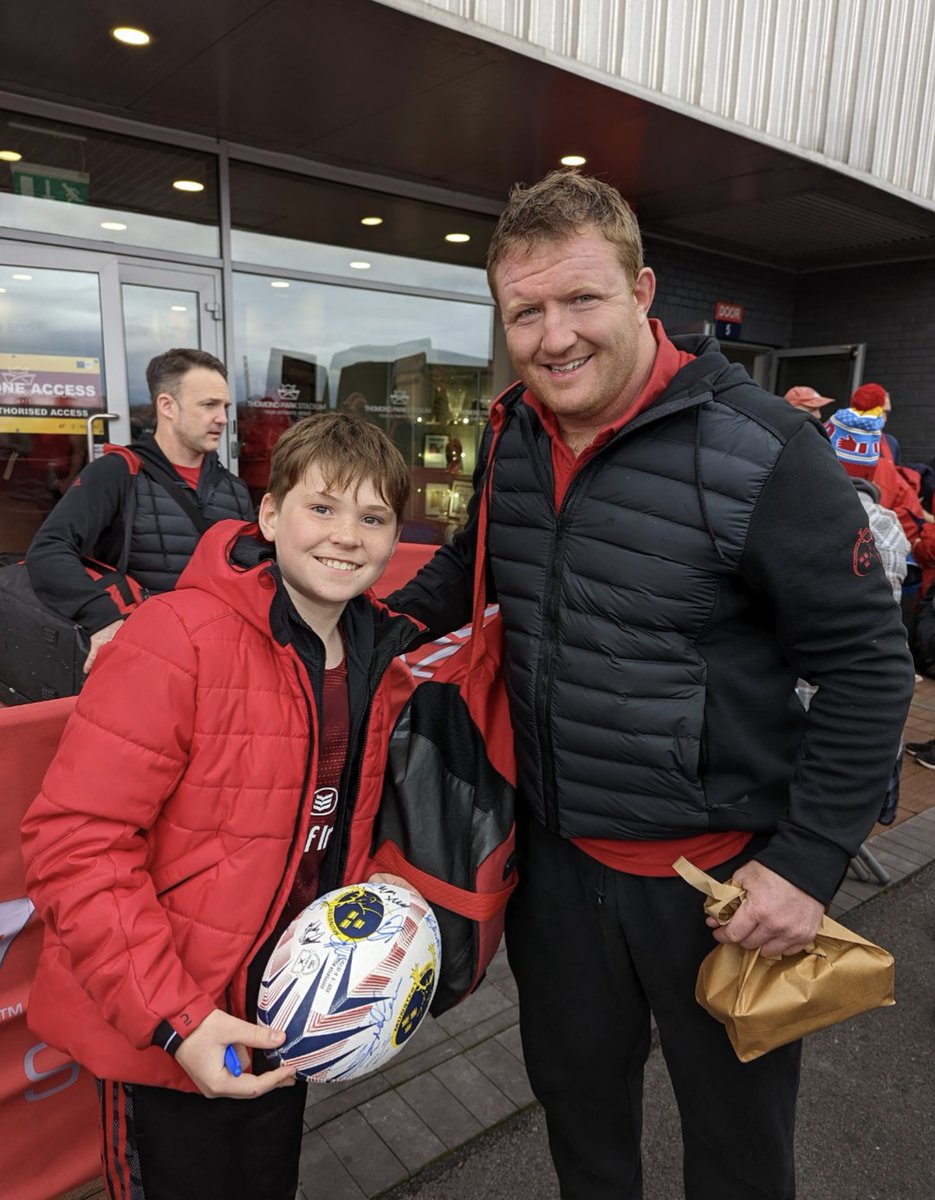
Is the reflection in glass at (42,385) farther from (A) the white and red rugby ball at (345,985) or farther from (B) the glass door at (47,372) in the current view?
(A) the white and red rugby ball at (345,985)

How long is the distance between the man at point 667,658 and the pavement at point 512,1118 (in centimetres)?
72

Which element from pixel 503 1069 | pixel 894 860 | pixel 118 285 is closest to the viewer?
pixel 503 1069

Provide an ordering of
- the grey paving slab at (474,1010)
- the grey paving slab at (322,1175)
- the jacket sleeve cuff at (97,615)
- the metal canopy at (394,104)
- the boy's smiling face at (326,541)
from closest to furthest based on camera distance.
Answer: the boy's smiling face at (326,541) < the grey paving slab at (322,1175) < the grey paving slab at (474,1010) < the jacket sleeve cuff at (97,615) < the metal canopy at (394,104)

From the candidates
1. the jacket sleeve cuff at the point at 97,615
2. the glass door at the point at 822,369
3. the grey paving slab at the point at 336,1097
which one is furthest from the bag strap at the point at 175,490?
the glass door at the point at 822,369

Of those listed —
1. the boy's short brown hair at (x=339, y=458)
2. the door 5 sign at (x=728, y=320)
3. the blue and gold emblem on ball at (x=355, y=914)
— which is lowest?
the blue and gold emblem on ball at (x=355, y=914)

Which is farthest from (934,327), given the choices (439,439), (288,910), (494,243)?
(288,910)

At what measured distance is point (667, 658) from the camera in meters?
1.68

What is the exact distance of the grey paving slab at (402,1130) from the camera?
8.10ft

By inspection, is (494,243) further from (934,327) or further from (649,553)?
(934,327)

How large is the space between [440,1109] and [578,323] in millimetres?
2319

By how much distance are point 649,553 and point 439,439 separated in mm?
7045

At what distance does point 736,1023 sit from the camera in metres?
1.58

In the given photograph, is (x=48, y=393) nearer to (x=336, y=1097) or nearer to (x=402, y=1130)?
(x=336, y=1097)

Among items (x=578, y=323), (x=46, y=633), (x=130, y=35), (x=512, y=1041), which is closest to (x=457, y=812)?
(x=578, y=323)
